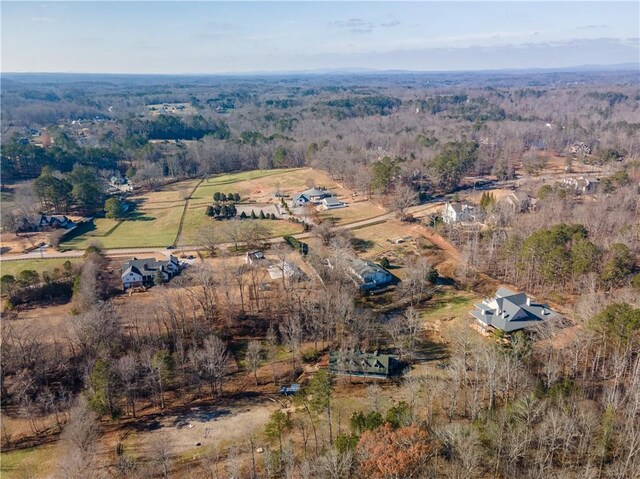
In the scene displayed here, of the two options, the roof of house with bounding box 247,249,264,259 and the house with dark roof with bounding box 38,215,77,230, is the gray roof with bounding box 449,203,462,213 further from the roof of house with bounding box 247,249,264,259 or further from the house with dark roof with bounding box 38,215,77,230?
the house with dark roof with bounding box 38,215,77,230

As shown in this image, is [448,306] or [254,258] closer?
[448,306]

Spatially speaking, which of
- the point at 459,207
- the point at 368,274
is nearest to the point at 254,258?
the point at 368,274

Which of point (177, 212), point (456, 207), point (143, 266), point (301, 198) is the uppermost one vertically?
point (456, 207)

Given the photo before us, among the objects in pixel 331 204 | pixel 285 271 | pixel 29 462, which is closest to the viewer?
pixel 29 462

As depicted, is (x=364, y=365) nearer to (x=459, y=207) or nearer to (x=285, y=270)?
(x=285, y=270)

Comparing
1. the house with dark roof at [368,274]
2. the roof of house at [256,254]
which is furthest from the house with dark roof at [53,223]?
the house with dark roof at [368,274]

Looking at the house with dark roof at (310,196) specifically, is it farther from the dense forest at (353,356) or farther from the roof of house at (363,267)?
the roof of house at (363,267)

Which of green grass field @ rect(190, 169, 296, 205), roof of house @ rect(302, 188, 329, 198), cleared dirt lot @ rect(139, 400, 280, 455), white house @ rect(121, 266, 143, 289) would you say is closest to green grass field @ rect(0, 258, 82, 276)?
white house @ rect(121, 266, 143, 289)
